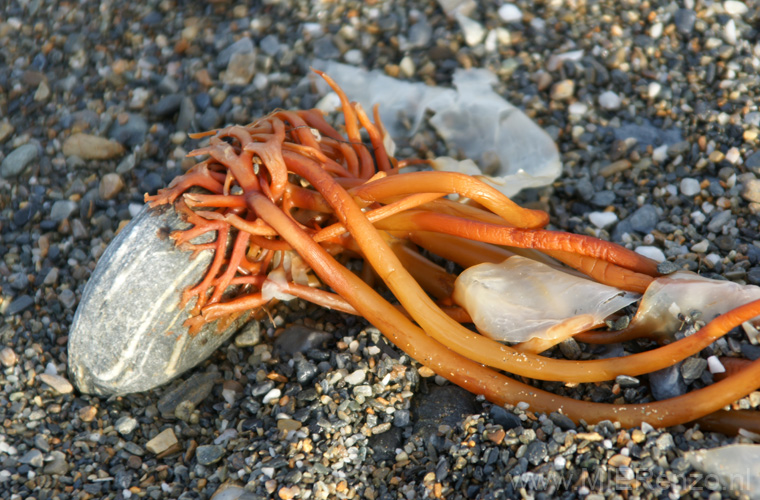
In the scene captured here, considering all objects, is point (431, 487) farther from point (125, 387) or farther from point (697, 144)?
point (697, 144)

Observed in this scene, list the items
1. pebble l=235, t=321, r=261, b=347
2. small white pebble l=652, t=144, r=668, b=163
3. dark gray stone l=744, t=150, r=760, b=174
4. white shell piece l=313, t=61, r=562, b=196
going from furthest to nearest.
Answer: white shell piece l=313, t=61, r=562, b=196 → small white pebble l=652, t=144, r=668, b=163 → dark gray stone l=744, t=150, r=760, b=174 → pebble l=235, t=321, r=261, b=347

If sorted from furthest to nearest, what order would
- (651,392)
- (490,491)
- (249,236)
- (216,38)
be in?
(216,38)
(249,236)
(651,392)
(490,491)

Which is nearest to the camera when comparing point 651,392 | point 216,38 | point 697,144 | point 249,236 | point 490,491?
point 490,491

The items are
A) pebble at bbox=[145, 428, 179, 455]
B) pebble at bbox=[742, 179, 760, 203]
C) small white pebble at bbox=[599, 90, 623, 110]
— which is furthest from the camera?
small white pebble at bbox=[599, 90, 623, 110]

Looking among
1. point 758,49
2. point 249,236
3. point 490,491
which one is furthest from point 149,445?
point 758,49

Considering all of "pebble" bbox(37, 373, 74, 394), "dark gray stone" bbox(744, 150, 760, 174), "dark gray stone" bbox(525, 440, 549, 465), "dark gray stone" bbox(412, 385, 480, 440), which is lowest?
"dark gray stone" bbox(744, 150, 760, 174)

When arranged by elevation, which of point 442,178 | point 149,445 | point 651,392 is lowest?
point 651,392

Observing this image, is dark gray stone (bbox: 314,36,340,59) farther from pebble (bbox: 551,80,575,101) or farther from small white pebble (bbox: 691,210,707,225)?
small white pebble (bbox: 691,210,707,225)

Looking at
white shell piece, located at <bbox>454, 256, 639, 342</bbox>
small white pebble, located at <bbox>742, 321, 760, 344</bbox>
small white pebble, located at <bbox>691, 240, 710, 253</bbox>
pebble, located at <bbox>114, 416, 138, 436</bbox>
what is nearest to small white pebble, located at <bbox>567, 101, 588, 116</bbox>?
small white pebble, located at <bbox>691, 240, 710, 253</bbox>
